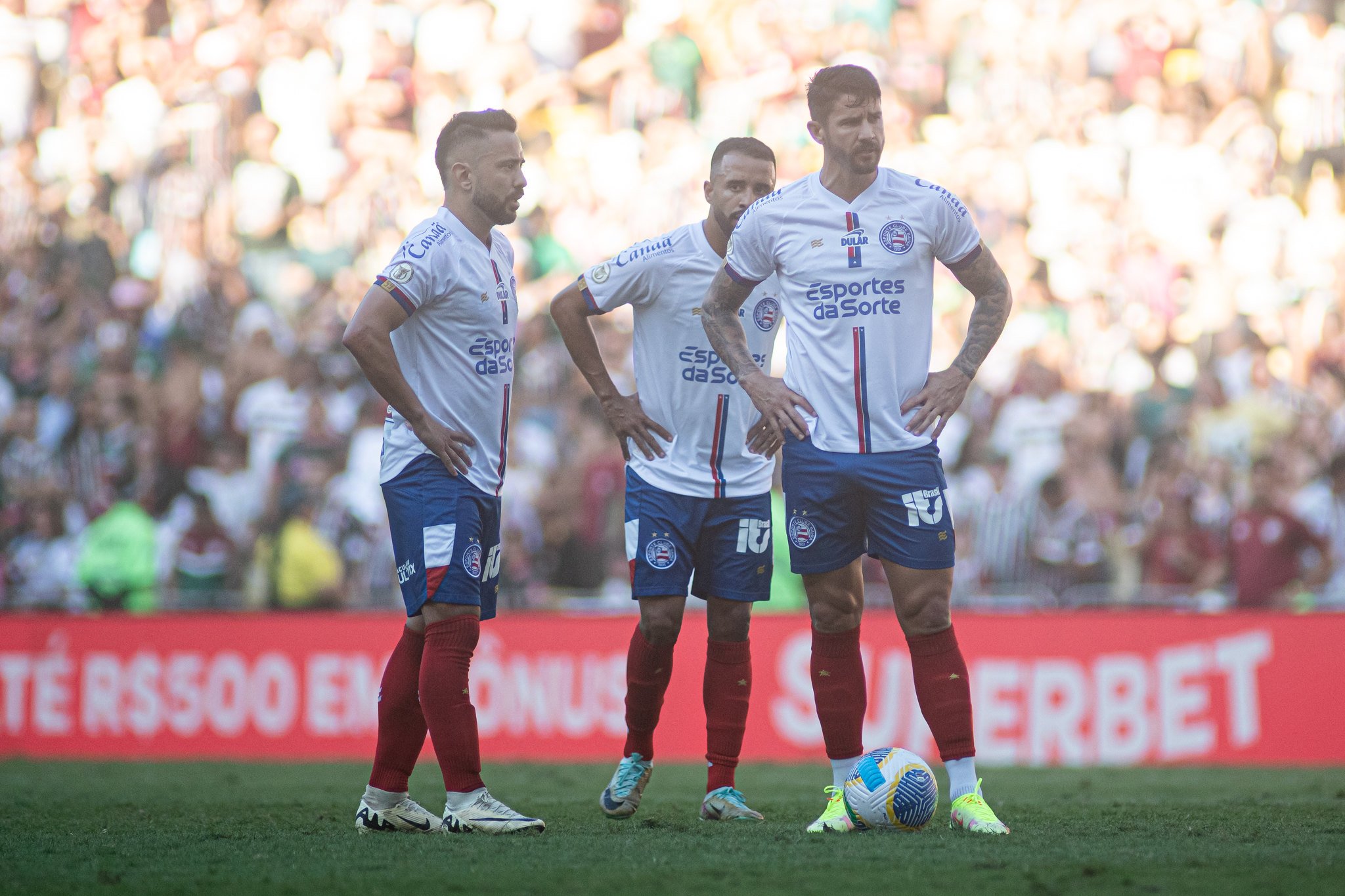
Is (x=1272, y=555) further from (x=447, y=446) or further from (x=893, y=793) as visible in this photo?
(x=447, y=446)

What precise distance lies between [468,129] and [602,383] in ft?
4.50

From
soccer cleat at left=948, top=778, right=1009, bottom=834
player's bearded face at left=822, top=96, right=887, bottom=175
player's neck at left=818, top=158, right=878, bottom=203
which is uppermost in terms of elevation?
player's bearded face at left=822, top=96, right=887, bottom=175

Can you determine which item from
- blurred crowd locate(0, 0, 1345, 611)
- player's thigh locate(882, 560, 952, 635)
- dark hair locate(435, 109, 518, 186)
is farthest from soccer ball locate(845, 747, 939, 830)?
blurred crowd locate(0, 0, 1345, 611)

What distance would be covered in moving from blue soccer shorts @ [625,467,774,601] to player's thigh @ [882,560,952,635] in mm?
1034

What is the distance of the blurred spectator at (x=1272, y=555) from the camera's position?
1178 cm

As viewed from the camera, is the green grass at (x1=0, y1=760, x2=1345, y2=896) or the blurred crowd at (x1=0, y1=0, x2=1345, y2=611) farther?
the blurred crowd at (x1=0, y1=0, x2=1345, y2=611)

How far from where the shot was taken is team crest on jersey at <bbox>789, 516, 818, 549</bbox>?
619cm

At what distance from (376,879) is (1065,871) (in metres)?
2.14

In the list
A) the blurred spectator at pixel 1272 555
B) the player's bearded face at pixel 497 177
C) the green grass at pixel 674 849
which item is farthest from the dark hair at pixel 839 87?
the blurred spectator at pixel 1272 555

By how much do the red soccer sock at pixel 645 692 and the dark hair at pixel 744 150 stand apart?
218cm

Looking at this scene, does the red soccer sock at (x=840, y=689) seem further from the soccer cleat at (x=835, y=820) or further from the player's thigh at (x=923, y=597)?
the player's thigh at (x=923, y=597)

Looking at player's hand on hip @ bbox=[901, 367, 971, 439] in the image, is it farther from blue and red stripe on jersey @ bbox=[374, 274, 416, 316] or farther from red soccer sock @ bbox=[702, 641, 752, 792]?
blue and red stripe on jersey @ bbox=[374, 274, 416, 316]

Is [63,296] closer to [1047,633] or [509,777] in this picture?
[509,777]

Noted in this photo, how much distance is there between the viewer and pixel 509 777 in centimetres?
1008
